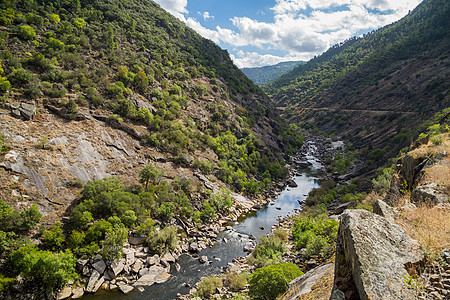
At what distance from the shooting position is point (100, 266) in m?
16.9

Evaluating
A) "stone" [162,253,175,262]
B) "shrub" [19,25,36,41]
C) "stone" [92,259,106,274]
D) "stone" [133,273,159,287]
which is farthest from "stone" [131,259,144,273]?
"shrub" [19,25,36,41]

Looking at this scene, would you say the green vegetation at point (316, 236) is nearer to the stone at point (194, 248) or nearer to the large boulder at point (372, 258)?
the large boulder at point (372, 258)

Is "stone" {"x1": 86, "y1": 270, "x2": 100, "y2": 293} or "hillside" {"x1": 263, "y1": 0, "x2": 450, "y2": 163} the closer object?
"stone" {"x1": 86, "y1": 270, "x2": 100, "y2": 293}

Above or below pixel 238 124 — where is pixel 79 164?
below

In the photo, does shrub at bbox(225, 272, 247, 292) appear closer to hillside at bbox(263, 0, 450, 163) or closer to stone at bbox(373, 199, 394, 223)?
stone at bbox(373, 199, 394, 223)

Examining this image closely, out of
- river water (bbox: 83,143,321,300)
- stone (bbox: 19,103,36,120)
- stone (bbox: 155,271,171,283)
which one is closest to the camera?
river water (bbox: 83,143,321,300)

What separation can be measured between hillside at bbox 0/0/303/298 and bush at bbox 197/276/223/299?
5973 mm

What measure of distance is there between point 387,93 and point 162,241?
303ft

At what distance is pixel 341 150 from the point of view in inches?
2594

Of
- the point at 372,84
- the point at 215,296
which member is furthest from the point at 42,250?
the point at 372,84

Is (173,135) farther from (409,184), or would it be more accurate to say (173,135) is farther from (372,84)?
(372,84)

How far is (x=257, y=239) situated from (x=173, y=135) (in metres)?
19.6

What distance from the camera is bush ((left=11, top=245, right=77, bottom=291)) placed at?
14.3m

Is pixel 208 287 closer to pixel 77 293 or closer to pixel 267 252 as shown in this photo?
pixel 267 252
